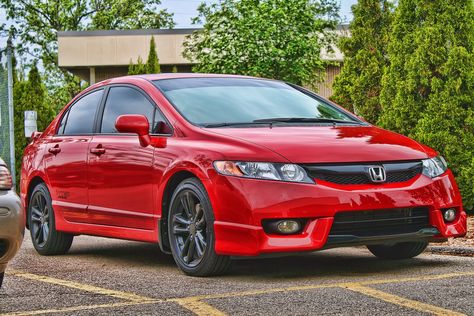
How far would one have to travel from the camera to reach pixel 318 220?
692cm

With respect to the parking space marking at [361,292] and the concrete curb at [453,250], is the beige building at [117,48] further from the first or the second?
the parking space marking at [361,292]

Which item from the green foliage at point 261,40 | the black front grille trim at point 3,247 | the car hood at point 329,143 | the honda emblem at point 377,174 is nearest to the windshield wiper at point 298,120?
the car hood at point 329,143

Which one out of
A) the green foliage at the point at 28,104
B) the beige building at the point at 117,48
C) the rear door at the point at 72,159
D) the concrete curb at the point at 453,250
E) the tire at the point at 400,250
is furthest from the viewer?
the beige building at the point at 117,48

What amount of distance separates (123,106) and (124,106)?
2cm

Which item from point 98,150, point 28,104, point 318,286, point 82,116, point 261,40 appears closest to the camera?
point 318,286

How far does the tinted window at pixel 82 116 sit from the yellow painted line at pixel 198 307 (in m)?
3.31

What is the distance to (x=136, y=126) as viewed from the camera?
7949mm

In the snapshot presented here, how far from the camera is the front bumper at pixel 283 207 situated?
6.87 m

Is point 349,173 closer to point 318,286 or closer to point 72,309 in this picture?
point 318,286

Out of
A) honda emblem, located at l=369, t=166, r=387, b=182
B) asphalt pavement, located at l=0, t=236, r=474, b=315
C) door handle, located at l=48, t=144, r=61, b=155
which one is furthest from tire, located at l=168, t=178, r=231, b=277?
door handle, located at l=48, t=144, r=61, b=155

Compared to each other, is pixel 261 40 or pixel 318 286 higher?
pixel 261 40

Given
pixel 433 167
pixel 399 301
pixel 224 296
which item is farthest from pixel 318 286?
pixel 433 167

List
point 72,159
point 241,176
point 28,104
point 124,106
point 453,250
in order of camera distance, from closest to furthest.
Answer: point 241,176 < point 124,106 < point 453,250 < point 72,159 < point 28,104

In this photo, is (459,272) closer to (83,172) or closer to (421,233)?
(421,233)
